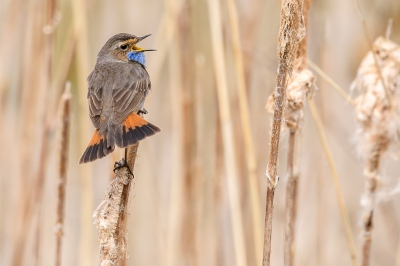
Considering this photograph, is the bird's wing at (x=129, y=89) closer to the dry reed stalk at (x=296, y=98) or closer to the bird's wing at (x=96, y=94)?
the bird's wing at (x=96, y=94)

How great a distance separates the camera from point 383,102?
1858mm

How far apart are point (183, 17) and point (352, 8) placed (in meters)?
1.05

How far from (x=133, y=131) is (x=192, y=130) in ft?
2.06

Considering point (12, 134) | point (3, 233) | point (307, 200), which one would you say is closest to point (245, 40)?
point (307, 200)

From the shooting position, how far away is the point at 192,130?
2.61 meters

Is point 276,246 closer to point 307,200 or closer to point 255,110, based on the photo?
point 307,200

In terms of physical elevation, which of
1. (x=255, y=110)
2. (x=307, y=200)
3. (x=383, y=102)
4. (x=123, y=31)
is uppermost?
(x=123, y=31)

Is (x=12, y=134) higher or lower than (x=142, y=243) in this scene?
higher

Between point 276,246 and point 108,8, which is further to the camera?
point 276,246

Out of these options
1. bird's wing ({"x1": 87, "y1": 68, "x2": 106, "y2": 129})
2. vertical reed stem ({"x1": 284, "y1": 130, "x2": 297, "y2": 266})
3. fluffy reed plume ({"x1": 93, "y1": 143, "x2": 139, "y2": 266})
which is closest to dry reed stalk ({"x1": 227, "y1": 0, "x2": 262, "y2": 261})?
→ vertical reed stem ({"x1": 284, "y1": 130, "x2": 297, "y2": 266})

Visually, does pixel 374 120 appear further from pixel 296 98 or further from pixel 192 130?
pixel 192 130

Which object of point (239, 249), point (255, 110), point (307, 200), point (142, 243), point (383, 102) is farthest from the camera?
point (142, 243)

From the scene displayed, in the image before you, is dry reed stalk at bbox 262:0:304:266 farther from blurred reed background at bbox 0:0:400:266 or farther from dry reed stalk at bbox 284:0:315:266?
blurred reed background at bbox 0:0:400:266

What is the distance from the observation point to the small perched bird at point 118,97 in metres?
1.97
